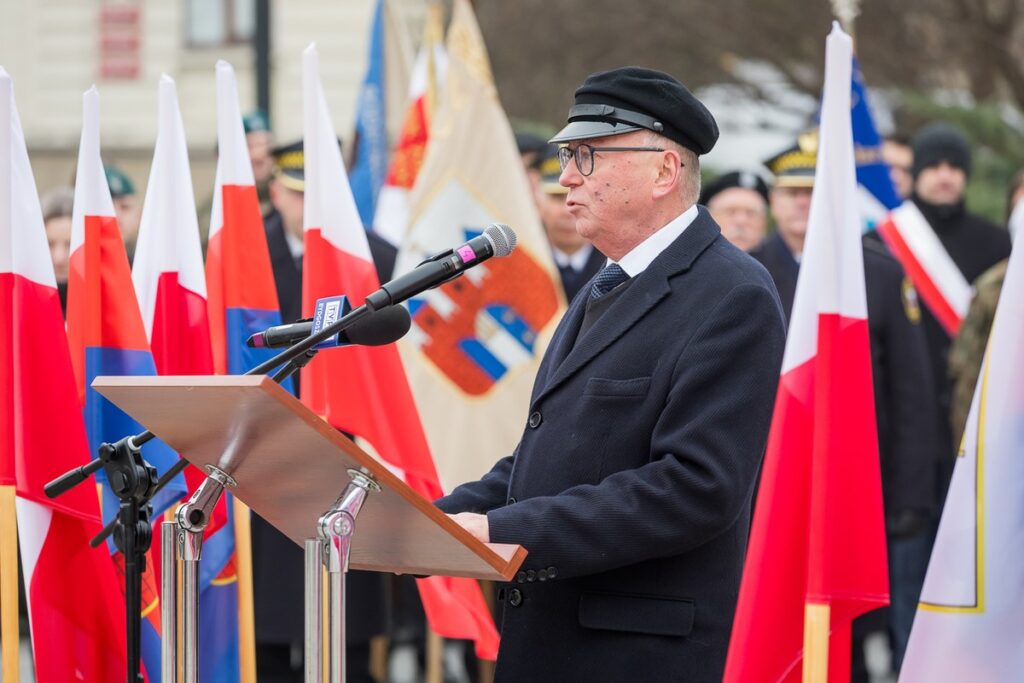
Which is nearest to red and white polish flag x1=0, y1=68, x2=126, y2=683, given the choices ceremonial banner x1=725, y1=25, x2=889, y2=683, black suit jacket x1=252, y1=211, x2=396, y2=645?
ceremonial banner x1=725, y1=25, x2=889, y2=683

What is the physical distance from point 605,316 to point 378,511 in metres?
0.84

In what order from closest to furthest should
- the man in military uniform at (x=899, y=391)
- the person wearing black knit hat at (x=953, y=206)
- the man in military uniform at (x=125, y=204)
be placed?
the man in military uniform at (x=899, y=391), the man in military uniform at (x=125, y=204), the person wearing black knit hat at (x=953, y=206)

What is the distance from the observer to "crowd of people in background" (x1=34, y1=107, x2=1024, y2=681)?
6.76 metres

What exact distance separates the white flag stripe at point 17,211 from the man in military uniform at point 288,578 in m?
2.14

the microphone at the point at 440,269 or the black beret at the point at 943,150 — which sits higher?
the black beret at the point at 943,150

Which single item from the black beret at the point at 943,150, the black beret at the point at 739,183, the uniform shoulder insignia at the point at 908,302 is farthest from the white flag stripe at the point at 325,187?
the black beret at the point at 943,150

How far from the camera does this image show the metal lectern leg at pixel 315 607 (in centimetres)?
293

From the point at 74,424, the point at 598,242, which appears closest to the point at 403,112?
the point at 74,424

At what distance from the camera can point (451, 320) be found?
6.84 meters

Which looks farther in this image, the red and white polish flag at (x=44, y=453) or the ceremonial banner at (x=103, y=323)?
the ceremonial banner at (x=103, y=323)

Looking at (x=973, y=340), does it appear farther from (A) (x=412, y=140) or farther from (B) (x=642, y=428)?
(B) (x=642, y=428)

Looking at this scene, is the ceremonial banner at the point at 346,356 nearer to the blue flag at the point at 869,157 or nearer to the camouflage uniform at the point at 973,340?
the camouflage uniform at the point at 973,340

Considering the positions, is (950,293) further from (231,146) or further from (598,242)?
(598,242)

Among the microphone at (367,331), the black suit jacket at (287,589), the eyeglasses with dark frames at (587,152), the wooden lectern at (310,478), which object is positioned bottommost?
the black suit jacket at (287,589)
